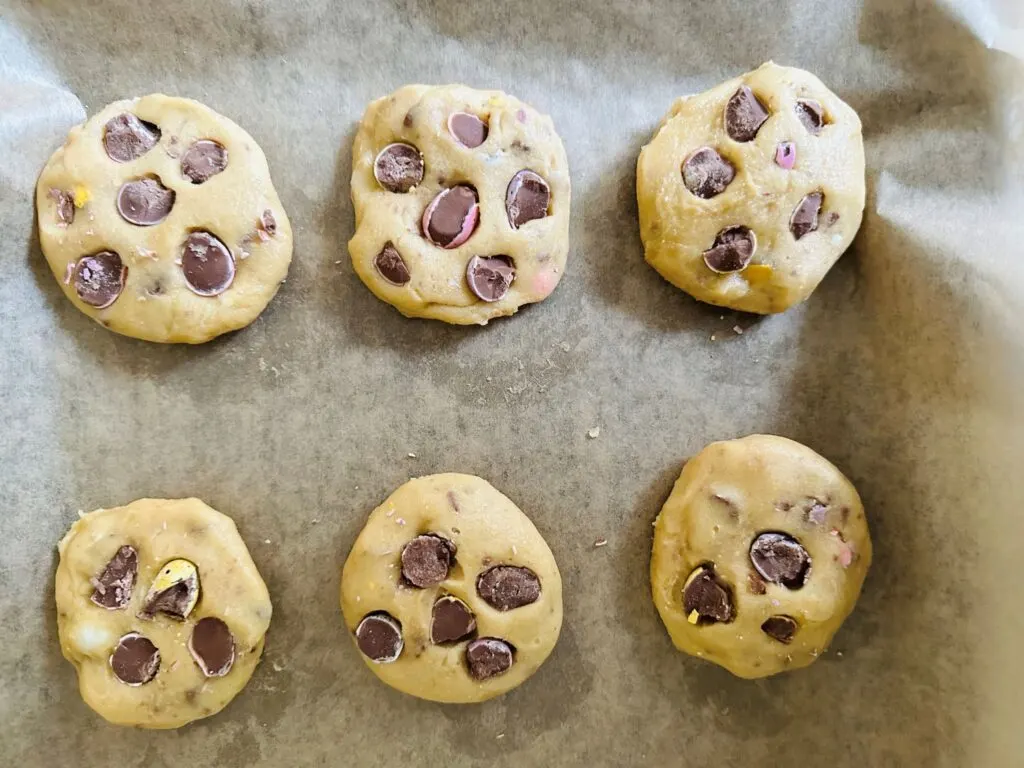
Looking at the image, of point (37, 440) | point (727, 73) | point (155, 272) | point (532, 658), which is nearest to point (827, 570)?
point (532, 658)

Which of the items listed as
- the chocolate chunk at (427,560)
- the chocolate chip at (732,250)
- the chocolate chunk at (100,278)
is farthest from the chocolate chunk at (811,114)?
the chocolate chunk at (100,278)

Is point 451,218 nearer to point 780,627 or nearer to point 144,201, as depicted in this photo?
point 144,201

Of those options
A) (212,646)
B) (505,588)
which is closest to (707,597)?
(505,588)

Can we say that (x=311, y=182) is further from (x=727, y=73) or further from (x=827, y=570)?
(x=827, y=570)

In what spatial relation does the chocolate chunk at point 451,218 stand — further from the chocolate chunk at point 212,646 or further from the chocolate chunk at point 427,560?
the chocolate chunk at point 212,646

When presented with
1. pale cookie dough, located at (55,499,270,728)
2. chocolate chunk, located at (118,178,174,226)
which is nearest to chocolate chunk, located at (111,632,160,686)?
pale cookie dough, located at (55,499,270,728)

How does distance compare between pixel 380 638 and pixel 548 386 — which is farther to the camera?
pixel 548 386
